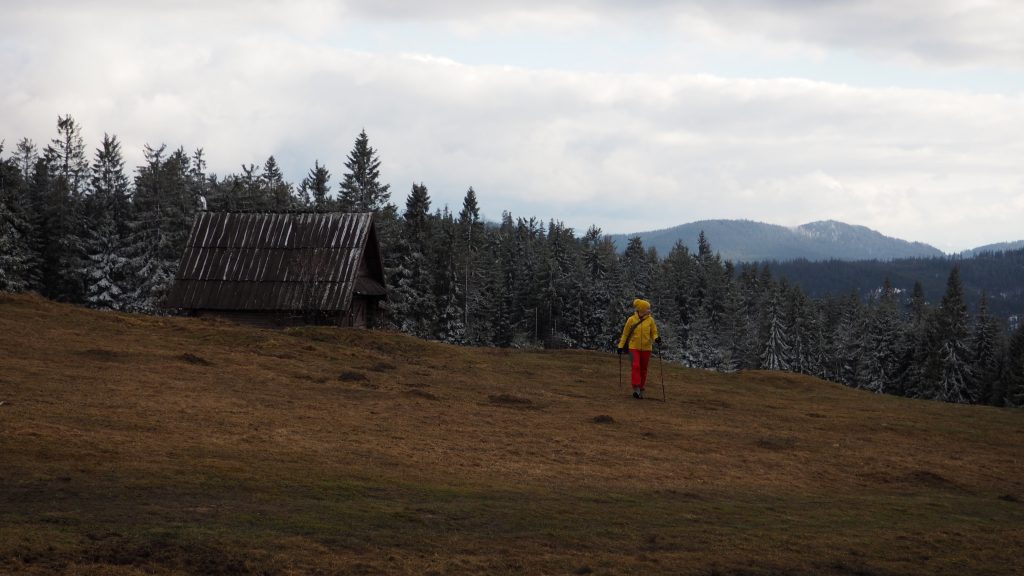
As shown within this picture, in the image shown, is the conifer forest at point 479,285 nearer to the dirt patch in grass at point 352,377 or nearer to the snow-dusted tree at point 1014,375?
the snow-dusted tree at point 1014,375

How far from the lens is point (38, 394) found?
13.7m

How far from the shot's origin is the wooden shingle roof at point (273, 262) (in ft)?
112

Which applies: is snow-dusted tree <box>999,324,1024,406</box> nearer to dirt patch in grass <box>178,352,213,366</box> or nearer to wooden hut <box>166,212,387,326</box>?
Result: wooden hut <box>166,212,387,326</box>

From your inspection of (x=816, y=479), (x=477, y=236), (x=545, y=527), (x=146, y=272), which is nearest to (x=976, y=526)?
(x=816, y=479)

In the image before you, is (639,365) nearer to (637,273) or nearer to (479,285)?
(479,285)

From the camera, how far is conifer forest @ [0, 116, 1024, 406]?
69812 mm

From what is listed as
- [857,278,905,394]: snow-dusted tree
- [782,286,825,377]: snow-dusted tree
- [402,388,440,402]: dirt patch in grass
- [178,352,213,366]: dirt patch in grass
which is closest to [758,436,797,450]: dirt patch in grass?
[402,388,440,402]: dirt patch in grass

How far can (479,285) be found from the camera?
8944cm

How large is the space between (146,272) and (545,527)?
6613cm

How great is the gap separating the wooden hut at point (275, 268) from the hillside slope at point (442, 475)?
11.3 meters

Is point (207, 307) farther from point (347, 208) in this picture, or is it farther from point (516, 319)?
point (516, 319)

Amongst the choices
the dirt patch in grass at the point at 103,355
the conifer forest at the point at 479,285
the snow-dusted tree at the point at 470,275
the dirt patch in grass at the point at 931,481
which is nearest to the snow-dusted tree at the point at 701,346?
the conifer forest at the point at 479,285

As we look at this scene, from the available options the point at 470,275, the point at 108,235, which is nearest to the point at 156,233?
the point at 108,235

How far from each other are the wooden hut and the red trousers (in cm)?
1539
